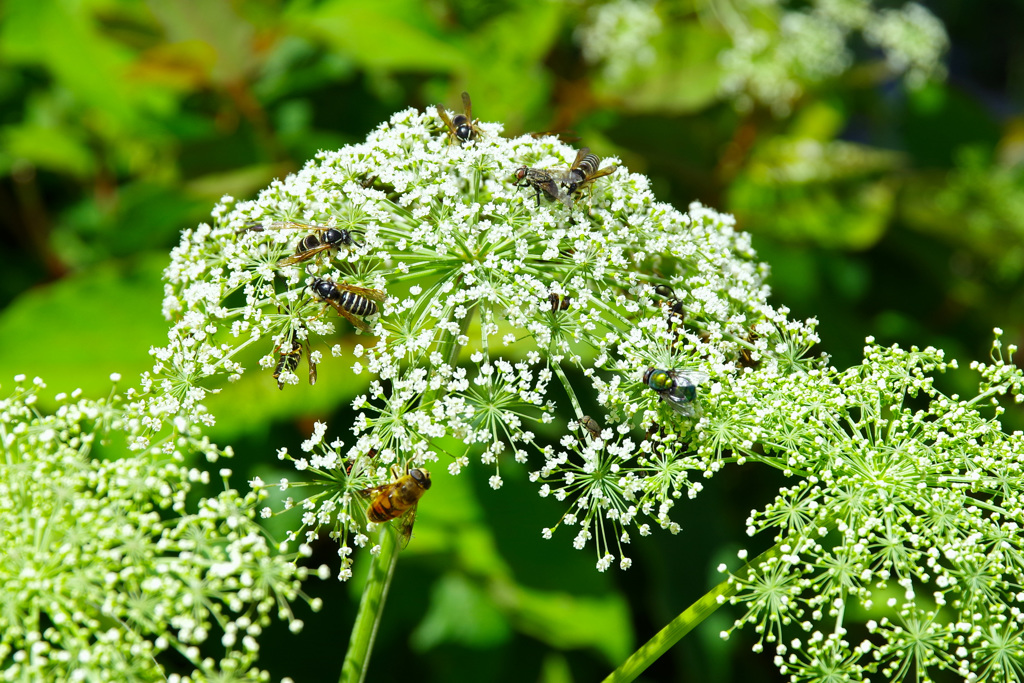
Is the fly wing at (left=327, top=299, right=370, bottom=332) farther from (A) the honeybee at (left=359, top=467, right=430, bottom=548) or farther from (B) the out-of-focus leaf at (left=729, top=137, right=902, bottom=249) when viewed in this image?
(B) the out-of-focus leaf at (left=729, top=137, right=902, bottom=249)

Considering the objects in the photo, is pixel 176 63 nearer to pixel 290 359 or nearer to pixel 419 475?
pixel 290 359

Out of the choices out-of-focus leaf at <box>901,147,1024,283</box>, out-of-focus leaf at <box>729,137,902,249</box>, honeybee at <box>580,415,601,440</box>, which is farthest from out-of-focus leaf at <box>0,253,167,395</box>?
out-of-focus leaf at <box>901,147,1024,283</box>

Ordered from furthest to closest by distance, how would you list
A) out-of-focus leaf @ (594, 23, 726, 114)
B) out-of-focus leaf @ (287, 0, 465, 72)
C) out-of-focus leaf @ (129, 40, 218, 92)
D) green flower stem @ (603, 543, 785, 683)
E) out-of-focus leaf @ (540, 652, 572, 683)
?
out-of-focus leaf @ (594, 23, 726, 114) < out-of-focus leaf @ (129, 40, 218, 92) < out-of-focus leaf @ (287, 0, 465, 72) < out-of-focus leaf @ (540, 652, 572, 683) < green flower stem @ (603, 543, 785, 683)

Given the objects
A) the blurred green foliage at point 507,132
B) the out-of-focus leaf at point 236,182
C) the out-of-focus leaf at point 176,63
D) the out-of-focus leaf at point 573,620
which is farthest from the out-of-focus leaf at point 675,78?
the out-of-focus leaf at point 573,620

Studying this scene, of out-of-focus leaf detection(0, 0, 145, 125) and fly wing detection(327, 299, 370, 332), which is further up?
out-of-focus leaf detection(0, 0, 145, 125)

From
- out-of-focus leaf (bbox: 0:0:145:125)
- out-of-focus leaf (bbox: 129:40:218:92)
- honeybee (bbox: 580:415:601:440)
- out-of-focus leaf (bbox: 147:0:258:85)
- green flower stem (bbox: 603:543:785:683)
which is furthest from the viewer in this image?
out-of-focus leaf (bbox: 0:0:145:125)

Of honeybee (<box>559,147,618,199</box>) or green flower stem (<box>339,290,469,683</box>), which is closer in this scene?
green flower stem (<box>339,290,469,683</box>)

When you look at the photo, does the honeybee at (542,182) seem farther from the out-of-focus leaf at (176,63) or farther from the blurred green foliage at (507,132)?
the out-of-focus leaf at (176,63)

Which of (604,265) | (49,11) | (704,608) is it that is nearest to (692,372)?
(604,265)
